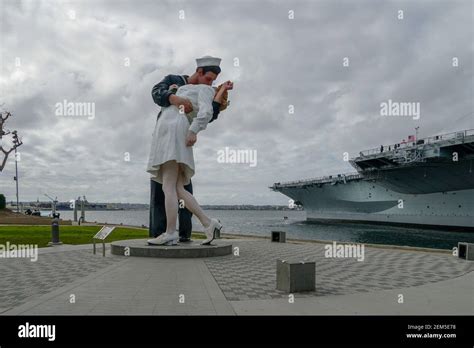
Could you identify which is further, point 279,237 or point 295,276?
point 279,237

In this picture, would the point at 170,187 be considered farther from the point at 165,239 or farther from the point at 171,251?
the point at 171,251

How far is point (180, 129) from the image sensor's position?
13.8 metres

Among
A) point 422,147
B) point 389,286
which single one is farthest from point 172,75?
point 422,147

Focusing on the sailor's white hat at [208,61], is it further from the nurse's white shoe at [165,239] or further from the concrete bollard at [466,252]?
the concrete bollard at [466,252]

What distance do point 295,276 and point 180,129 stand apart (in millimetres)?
7092

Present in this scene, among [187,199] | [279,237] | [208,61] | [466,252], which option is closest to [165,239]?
[187,199]

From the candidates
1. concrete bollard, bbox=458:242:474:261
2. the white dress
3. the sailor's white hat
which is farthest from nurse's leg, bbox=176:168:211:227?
concrete bollard, bbox=458:242:474:261

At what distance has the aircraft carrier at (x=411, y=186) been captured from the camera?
1660 inches

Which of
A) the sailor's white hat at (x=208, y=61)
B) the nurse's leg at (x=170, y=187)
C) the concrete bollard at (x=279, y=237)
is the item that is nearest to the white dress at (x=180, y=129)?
the nurse's leg at (x=170, y=187)

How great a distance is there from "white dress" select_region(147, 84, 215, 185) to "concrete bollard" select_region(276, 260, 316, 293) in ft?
20.4

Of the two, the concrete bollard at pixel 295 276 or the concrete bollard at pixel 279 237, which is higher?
the concrete bollard at pixel 295 276

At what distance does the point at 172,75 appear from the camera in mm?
15031

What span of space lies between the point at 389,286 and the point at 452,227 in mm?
46195

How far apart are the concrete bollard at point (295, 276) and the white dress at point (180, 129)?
6.21m
